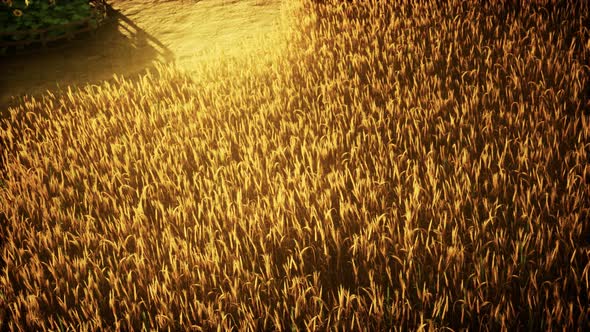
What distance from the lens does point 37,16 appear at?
4691mm

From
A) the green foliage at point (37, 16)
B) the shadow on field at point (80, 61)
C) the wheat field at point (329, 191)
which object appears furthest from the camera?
the green foliage at point (37, 16)

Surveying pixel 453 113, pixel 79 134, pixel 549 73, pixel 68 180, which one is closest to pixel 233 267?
pixel 68 180

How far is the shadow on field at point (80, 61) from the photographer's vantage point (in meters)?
3.91

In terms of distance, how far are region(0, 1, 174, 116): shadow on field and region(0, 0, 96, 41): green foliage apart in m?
0.18

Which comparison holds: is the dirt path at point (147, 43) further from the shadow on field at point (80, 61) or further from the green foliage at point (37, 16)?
the green foliage at point (37, 16)

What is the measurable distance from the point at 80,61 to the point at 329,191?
144 inches

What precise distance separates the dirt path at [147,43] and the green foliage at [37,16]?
0.22 metres

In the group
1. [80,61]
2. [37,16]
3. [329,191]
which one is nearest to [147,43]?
[80,61]

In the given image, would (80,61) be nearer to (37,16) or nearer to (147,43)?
(147,43)

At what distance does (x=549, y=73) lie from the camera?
239 centimetres

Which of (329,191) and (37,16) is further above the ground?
(37,16)

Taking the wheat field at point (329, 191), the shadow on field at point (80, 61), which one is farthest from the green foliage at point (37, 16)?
the wheat field at point (329, 191)

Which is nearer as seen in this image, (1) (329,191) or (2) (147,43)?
(1) (329,191)

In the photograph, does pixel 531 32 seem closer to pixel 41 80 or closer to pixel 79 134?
pixel 79 134
